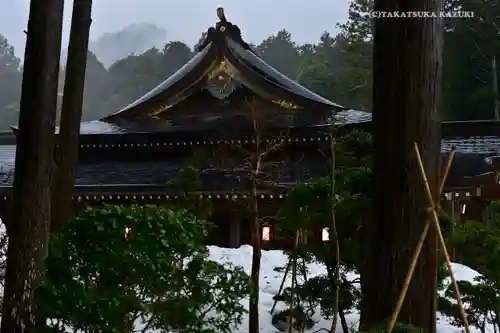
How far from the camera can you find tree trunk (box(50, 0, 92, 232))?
17.3 ft

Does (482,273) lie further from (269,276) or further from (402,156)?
(269,276)

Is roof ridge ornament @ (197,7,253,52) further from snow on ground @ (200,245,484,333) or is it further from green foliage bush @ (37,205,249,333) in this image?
green foliage bush @ (37,205,249,333)

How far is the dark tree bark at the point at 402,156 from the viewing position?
7.34 feet

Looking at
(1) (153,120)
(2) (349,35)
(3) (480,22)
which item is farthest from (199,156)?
(2) (349,35)

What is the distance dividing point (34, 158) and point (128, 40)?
64.9 meters

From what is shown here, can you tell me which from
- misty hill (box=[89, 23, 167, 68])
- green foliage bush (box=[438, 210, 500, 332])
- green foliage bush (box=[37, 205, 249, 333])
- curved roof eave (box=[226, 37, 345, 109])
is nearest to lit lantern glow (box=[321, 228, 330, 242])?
green foliage bush (box=[438, 210, 500, 332])

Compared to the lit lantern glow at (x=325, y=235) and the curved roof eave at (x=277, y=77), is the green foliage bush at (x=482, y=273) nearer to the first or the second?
the lit lantern glow at (x=325, y=235)

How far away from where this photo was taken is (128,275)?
8.37 ft

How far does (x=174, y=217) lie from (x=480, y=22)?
18091 mm

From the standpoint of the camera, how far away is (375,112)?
246cm

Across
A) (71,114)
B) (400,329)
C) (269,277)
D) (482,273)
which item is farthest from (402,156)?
(269,277)

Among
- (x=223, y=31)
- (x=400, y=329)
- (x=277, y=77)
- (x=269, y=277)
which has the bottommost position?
(x=269, y=277)

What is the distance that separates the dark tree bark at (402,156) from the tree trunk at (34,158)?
2576 mm

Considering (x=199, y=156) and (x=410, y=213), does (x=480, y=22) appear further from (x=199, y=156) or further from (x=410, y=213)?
(x=410, y=213)
